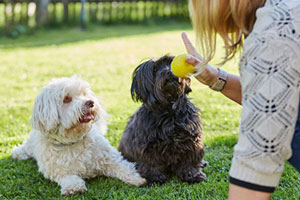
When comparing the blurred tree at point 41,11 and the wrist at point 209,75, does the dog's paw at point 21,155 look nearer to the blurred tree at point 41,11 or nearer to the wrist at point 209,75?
the wrist at point 209,75

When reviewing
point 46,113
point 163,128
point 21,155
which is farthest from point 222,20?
point 21,155

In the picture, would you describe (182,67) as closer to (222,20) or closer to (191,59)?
(191,59)

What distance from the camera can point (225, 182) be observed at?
3.48 meters

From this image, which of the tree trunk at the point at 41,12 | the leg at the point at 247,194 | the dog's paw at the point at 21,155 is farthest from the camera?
the tree trunk at the point at 41,12

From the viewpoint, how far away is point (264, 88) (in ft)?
4.98

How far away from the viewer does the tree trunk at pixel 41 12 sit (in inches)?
603

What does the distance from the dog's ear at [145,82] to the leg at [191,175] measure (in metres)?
0.67

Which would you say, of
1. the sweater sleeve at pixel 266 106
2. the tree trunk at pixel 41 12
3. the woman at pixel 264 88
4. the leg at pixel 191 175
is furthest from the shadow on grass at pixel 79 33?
the sweater sleeve at pixel 266 106

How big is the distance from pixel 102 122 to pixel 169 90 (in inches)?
42.4

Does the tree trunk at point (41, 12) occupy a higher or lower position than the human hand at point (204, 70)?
lower

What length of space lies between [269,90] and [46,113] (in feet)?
7.93

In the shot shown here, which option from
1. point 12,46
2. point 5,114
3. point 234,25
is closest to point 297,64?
point 234,25

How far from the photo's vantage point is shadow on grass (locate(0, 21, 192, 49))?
1288 centimetres

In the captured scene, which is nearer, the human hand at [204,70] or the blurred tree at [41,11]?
the human hand at [204,70]
